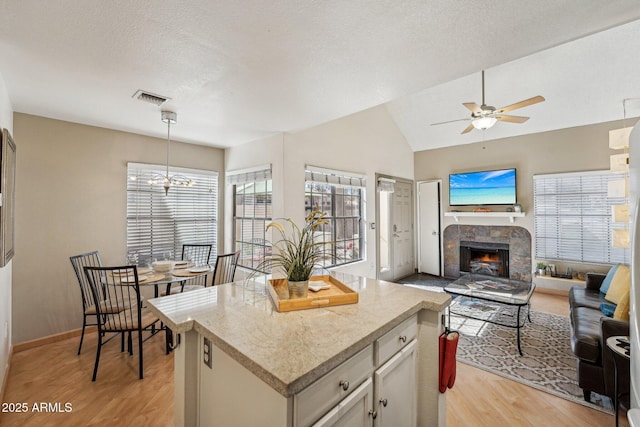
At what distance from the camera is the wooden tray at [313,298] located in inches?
59.1

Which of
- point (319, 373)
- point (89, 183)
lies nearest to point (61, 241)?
point (89, 183)

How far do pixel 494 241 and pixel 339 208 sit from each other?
134 inches

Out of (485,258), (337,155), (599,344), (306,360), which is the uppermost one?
(337,155)

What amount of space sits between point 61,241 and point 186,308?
9.07 feet

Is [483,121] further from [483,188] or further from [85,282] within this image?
[85,282]

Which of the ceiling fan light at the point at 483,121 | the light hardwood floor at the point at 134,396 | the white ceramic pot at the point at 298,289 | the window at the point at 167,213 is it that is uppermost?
the ceiling fan light at the point at 483,121

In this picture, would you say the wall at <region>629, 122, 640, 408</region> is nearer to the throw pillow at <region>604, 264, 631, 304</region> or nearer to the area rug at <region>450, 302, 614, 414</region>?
the area rug at <region>450, 302, 614, 414</region>

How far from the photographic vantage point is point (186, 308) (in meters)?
1.54

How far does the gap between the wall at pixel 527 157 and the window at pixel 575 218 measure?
131 millimetres

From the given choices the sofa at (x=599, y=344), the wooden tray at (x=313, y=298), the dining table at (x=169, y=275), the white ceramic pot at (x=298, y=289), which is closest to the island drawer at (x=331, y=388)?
the wooden tray at (x=313, y=298)

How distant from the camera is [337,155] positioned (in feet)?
14.4

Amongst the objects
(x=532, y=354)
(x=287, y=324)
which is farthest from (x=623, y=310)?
(x=287, y=324)

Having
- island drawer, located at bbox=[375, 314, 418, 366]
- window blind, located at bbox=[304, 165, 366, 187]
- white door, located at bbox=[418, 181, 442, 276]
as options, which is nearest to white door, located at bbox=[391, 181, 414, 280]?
white door, located at bbox=[418, 181, 442, 276]

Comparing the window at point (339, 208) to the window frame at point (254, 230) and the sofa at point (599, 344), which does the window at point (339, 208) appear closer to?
the window frame at point (254, 230)
